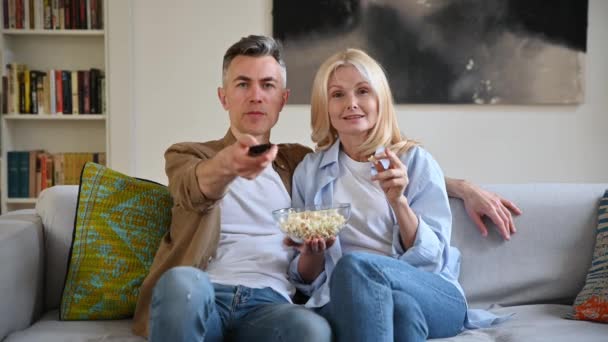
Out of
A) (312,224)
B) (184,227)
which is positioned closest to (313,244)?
(312,224)

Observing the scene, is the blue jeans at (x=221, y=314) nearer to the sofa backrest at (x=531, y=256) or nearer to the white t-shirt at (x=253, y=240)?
the white t-shirt at (x=253, y=240)

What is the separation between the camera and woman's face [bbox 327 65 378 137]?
1.79 meters

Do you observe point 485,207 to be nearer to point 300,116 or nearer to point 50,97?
point 300,116

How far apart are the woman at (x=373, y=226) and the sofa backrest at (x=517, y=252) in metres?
0.13

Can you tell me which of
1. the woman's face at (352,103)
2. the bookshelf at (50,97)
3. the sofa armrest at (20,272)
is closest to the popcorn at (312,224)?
the woman's face at (352,103)

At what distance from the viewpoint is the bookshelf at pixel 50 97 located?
375cm

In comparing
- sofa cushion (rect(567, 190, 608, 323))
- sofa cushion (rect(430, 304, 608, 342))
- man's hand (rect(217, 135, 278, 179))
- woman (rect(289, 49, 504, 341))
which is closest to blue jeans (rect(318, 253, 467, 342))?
woman (rect(289, 49, 504, 341))

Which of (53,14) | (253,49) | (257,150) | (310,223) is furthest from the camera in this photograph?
(53,14)

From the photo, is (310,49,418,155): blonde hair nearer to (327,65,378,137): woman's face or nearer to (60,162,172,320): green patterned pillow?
(327,65,378,137): woman's face

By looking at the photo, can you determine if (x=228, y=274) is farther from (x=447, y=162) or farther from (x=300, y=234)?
(x=447, y=162)

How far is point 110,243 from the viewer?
182 cm

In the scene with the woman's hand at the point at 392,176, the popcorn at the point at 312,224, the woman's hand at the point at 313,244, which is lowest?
the woman's hand at the point at 313,244

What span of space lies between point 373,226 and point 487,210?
37cm

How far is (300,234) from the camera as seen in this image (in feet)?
4.97
